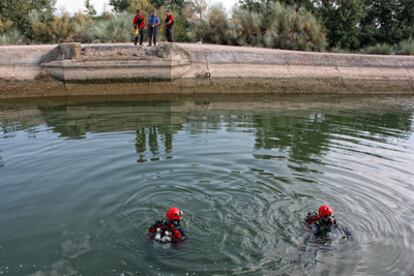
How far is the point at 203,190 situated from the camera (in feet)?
27.8

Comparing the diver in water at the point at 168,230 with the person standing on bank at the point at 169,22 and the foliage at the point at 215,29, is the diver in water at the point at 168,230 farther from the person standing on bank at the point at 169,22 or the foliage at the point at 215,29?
the foliage at the point at 215,29

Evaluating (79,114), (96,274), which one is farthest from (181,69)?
(96,274)

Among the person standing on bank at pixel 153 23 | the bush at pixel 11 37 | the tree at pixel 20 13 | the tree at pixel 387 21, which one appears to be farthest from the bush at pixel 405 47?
the bush at pixel 11 37

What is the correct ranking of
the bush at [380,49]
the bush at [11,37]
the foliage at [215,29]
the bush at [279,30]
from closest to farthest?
the bush at [11,37] < the bush at [279,30] < the foliage at [215,29] < the bush at [380,49]

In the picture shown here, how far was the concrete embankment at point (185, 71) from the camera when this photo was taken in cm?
1723

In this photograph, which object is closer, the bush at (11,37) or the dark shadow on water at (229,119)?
the dark shadow on water at (229,119)

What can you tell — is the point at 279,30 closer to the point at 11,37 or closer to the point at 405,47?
the point at 405,47

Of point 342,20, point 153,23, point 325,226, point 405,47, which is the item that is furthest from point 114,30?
point 325,226

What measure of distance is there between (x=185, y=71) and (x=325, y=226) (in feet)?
43.1

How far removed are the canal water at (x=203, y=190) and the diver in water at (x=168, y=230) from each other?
137 millimetres

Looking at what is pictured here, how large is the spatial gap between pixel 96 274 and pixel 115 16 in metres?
21.5

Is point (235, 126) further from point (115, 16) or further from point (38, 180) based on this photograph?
point (115, 16)

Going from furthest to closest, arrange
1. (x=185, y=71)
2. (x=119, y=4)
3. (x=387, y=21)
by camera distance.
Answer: (x=119, y=4), (x=387, y=21), (x=185, y=71)

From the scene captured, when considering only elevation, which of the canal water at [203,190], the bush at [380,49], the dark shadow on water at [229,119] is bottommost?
the canal water at [203,190]
